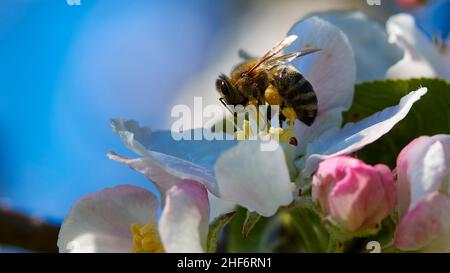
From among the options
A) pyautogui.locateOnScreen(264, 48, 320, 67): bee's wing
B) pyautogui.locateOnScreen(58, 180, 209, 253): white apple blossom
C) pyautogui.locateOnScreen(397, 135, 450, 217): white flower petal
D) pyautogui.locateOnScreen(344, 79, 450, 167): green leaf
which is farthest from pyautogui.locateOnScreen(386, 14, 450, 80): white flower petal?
pyautogui.locateOnScreen(58, 180, 209, 253): white apple blossom

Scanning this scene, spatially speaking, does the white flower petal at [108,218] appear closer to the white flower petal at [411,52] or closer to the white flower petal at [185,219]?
the white flower petal at [185,219]

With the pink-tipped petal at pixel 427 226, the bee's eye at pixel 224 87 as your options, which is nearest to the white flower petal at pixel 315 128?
the bee's eye at pixel 224 87

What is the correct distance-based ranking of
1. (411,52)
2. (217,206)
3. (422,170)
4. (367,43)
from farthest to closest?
1. (367,43)
2. (411,52)
3. (217,206)
4. (422,170)

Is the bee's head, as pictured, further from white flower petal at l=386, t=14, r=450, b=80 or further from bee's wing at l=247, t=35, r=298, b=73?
white flower petal at l=386, t=14, r=450, b=80

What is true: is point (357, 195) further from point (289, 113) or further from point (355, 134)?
point (289, 113)

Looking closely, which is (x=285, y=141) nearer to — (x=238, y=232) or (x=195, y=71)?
(x=238, y=232)

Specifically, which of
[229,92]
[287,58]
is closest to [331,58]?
[287,58]
